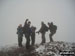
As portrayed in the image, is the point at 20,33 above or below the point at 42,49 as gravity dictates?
above

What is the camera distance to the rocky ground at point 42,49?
2758 mm

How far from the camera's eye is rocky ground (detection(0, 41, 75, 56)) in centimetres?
276

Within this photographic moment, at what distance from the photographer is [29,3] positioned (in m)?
3.02

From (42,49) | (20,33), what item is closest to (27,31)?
(20,33)

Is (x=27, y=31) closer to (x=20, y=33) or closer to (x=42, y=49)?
(x=20, y=33)

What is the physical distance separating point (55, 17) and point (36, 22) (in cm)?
40

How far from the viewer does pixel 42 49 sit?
279 cm

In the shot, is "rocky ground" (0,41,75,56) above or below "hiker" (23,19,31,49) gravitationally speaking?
below

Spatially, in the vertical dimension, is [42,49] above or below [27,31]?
below

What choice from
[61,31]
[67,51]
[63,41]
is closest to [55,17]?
[61,31]

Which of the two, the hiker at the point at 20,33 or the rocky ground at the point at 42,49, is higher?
the hiker at the point at 20,33

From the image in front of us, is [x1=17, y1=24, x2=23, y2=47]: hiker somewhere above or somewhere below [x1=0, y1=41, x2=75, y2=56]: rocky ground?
above

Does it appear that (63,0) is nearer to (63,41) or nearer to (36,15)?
(36,15)

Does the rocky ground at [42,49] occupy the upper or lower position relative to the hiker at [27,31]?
lower
